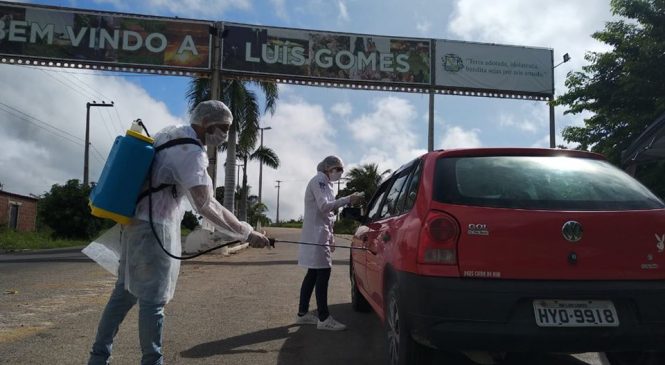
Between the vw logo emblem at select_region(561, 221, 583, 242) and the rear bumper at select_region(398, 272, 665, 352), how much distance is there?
0.25 m

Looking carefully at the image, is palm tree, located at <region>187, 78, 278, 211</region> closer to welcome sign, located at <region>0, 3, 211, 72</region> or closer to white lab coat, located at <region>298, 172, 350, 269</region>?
welcome sign, located at <region>0, 3, 211, 72</region>

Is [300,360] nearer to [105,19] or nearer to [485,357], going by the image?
[485,357]

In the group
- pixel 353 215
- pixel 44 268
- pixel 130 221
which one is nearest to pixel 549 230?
pixel 130 221

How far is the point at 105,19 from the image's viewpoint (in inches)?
693

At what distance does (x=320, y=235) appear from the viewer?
20.2 ft

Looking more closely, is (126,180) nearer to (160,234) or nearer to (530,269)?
(160,234)

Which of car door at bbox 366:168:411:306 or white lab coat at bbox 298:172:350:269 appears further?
white lab coat at bbox 298:172:350:269

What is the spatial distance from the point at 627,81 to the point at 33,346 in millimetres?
12184

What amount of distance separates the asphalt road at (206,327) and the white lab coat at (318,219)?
740 millimetres

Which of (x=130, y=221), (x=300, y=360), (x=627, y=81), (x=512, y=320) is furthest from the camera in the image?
(x=627, y=81)

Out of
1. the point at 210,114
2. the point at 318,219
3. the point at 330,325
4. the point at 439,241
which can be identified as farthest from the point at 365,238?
the point at 210,114

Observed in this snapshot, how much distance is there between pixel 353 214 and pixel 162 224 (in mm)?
3035

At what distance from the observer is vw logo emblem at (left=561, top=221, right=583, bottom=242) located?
327cm

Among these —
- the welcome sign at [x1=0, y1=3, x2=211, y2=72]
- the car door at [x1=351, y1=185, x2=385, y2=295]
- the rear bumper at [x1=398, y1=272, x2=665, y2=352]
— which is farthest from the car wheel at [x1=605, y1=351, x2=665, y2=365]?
the welcome sign at [x1=0, y1=3, x2=211, y2=72]
